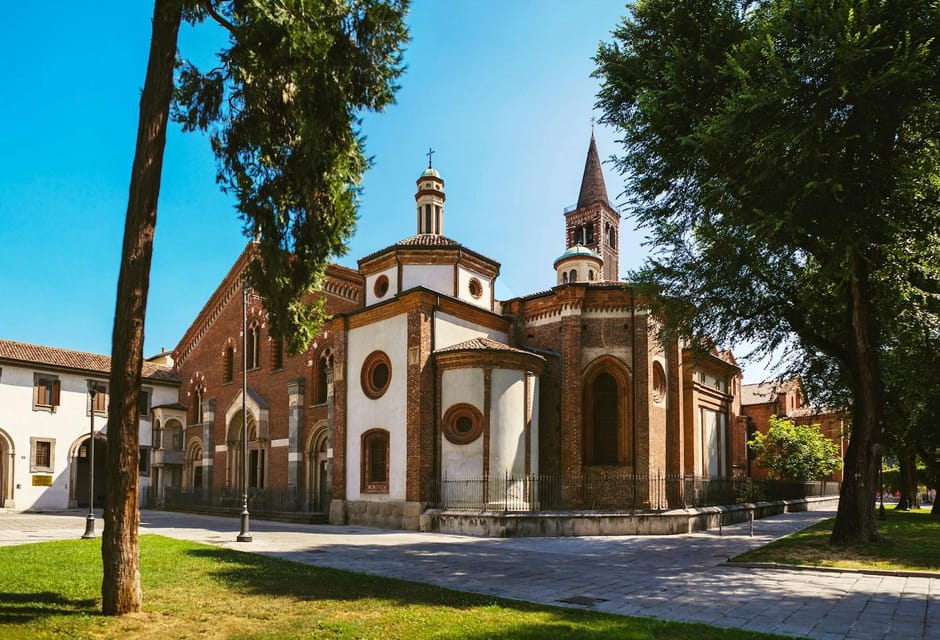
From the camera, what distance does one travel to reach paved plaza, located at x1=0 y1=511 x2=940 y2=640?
28.6 feet

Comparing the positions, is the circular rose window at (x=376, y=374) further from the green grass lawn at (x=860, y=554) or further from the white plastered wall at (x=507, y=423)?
the green grass lawn at (x=860, y=554)

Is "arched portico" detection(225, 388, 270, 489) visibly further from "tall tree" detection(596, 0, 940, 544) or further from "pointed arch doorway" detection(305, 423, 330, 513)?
"tall tree" detection(596, 0, 940, 544)

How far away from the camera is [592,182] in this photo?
62.5 m

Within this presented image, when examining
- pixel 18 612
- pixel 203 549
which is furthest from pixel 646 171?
pixel 18 612

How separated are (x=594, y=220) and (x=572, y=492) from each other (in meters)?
40.5

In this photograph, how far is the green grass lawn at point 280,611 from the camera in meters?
7.52

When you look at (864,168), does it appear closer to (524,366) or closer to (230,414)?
→ (524,366)

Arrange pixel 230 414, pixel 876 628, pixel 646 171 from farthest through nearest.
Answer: pixel 230 414
pixel 646 171
pixel 876 628

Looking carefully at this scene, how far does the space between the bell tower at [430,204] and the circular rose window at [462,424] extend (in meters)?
8.80

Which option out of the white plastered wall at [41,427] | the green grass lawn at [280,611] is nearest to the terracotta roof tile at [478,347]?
the green grass lawn at [280,611]

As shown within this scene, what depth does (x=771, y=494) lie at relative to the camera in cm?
3425

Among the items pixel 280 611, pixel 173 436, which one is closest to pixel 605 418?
pixel 280 611

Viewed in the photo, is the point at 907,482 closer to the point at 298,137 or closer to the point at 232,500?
the point at 232,500

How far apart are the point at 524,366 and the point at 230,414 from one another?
53.9 ft
